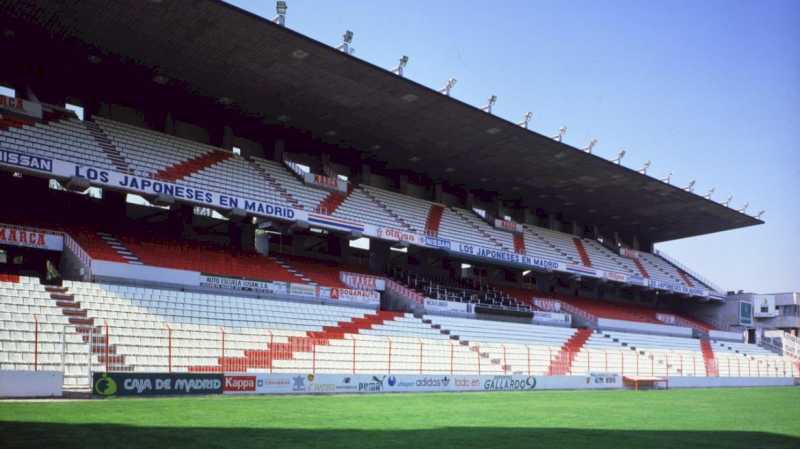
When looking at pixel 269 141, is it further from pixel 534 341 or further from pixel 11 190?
pixel 534 341

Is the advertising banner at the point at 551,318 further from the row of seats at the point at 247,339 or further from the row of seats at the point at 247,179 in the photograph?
the row of seats at the point at 247,339

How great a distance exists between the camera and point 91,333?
19.8m

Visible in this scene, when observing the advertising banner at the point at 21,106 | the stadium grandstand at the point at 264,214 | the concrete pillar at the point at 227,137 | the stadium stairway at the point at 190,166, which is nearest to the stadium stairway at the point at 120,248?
the stadium grandstand at the point at 264,214

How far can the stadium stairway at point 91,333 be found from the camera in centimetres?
1995

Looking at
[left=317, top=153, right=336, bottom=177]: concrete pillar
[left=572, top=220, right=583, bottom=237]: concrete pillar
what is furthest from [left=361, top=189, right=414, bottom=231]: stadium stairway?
[left=572, top=220, right=583, bottom=237]: concrete pillar

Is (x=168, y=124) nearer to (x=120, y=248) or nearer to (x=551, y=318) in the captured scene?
(x=120, y=248)

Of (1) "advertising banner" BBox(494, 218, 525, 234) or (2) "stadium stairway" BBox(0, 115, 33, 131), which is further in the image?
(1) "advertising banner" BBox(494, 218, 525, 234)

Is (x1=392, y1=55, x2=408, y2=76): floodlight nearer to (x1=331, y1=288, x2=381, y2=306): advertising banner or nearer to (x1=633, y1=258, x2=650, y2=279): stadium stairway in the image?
(x1=331, y1=288, x2=381, y2=306): advertising banner

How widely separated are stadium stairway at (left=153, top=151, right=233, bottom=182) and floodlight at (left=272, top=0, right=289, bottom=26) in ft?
25.8

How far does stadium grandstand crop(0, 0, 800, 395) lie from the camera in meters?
23.2

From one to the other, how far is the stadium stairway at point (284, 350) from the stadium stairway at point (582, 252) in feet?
77.8

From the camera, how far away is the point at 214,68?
27906 mm

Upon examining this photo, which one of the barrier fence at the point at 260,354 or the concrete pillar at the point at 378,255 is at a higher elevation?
the concrete pillar at the point at 378,255

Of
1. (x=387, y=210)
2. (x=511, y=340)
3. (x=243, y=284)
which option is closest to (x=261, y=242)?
(x=387, y=210)
